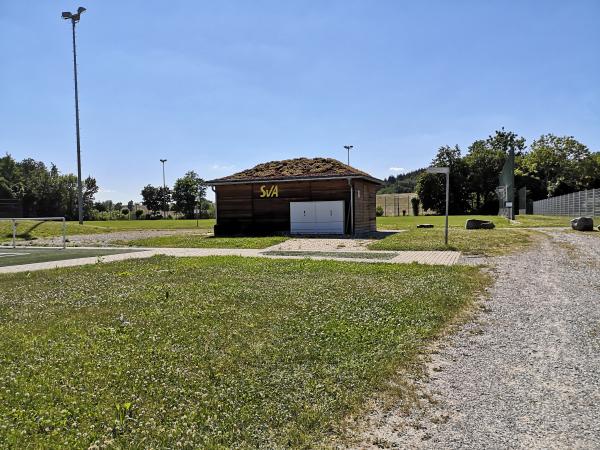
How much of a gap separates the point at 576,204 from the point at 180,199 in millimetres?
52737

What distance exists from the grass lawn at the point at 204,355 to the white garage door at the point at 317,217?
13732 mm

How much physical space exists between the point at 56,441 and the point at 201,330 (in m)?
2.54

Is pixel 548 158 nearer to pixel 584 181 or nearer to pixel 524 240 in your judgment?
pixel 584 181

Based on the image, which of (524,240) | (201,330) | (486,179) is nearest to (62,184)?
(486,179)

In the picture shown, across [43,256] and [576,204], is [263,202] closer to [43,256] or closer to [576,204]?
[43,256]

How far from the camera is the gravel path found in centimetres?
303

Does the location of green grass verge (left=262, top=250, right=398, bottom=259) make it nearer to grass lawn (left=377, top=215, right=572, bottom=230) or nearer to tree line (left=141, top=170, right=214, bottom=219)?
grass lawn (left=377, top=215, right=572, bottom=230)

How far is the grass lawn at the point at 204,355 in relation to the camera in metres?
3.11

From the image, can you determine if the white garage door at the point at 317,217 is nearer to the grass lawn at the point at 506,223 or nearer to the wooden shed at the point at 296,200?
the wooden shed at the point at 296,200

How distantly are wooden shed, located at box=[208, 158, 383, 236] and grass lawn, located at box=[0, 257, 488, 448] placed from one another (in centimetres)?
1380

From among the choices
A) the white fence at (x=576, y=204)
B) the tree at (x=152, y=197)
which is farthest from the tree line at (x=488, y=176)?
the tree at (x=152, y=197)

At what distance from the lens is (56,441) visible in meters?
2.91

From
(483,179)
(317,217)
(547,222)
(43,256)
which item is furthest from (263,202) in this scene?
(483,179)

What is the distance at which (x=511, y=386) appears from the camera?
3.83 meters
